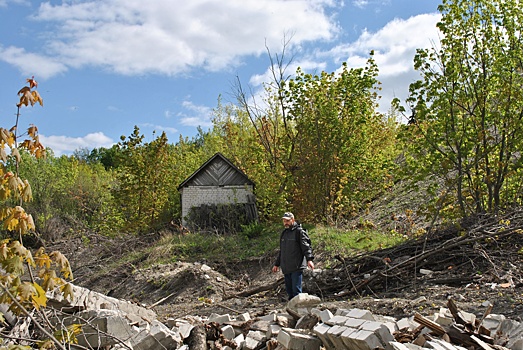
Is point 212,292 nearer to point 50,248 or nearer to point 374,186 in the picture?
point 374,186

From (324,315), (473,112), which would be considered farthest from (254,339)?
(473,112)

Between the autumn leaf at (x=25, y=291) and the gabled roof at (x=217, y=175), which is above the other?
the gabled roof at (x=217, y=175)

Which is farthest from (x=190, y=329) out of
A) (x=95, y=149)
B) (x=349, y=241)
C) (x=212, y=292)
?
(x=95, y=149)

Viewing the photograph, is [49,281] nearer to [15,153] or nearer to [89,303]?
[15,153]

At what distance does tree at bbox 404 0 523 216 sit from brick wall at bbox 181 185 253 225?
34.7 ft

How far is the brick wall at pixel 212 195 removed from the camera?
2211cm

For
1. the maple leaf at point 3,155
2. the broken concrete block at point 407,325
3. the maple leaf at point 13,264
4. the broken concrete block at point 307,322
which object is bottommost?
the broken concrete block at point 307,322

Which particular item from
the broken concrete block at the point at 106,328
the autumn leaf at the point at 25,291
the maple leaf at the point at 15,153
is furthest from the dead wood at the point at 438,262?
the maple leaf at the point at 15,153

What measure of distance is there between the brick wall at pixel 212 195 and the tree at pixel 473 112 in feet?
34.7

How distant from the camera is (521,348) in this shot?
519 centimetres

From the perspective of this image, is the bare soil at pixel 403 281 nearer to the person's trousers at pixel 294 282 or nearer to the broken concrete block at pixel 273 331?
the person's trousers at pixel 294 282

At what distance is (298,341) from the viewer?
239 inches

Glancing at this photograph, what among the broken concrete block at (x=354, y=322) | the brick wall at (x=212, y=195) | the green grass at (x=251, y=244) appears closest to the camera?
the broken concrete block at (x=354, y=322)

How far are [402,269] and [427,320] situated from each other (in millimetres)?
4202
